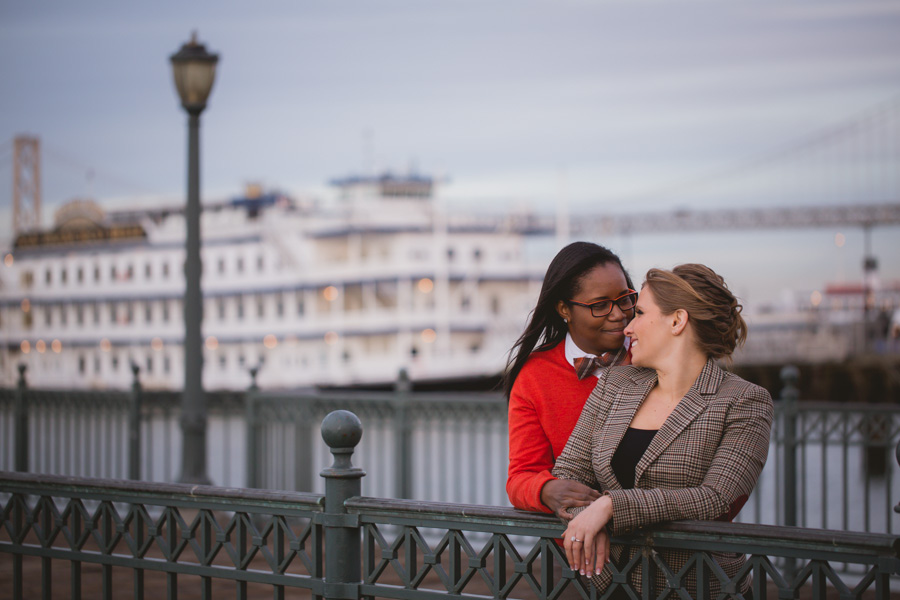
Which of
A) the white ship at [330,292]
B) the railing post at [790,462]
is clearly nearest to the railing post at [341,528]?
the railing post at [790,462]

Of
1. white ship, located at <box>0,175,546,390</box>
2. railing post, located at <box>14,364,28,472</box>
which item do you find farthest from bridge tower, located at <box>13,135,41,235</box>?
railing post, located at <box>14,364,28,472</box>

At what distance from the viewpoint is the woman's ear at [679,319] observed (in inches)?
94.2

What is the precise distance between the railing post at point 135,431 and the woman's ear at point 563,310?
20.5ft

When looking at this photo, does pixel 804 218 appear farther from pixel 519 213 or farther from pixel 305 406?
pixel 305 406

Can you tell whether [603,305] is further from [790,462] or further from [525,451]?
[790,462]

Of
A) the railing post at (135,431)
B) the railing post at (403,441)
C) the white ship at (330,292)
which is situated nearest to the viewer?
the railing post at (403,441)

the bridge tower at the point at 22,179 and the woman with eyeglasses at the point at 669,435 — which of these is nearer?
the woman with eyeglasses at the point at 669,435

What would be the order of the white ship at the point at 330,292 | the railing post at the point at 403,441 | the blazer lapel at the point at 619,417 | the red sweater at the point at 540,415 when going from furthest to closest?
the white ship at the point at 330,292 → the railing post at the point at 403,441 → the red sweater at the point at 540,415 → the blazer lapel at the point at 619,417

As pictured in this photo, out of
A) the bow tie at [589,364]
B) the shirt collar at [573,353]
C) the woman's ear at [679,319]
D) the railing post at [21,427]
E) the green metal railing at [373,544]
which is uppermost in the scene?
the woman's ear at [679,319]

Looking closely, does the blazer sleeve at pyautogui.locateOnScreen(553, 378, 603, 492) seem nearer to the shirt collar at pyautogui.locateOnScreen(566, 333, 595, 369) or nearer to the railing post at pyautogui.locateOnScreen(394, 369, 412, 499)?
the shirt collar at pyautogui.locateOnScreen(566, 333, 595, 369)

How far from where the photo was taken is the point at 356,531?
286 cm

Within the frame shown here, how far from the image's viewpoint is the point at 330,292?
37125mm

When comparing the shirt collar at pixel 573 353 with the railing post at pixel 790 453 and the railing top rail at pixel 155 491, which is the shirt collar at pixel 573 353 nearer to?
the railing top rail at pixel 155 491

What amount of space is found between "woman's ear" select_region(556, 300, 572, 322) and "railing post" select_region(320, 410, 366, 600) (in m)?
0.65
